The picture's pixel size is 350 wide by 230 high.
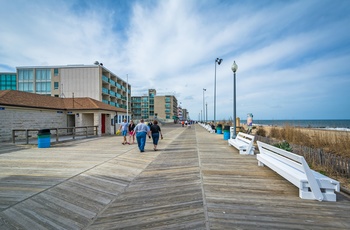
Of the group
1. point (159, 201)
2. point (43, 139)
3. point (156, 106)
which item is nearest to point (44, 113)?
point (43, 139)

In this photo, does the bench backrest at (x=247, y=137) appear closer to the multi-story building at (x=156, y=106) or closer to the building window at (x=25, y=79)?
the building window at (x=25, y=79)

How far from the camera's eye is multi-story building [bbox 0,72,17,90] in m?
47.9

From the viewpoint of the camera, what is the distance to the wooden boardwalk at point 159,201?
286cm

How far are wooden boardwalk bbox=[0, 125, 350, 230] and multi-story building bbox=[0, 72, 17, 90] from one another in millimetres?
56786

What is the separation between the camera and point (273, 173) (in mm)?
5316

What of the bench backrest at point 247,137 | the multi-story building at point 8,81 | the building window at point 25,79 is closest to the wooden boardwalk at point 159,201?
the bench backrest at point 247,137

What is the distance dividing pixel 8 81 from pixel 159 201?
6307 centimetres

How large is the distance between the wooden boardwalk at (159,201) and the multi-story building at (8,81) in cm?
5679

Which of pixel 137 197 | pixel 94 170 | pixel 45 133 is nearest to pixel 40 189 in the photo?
pixel 94 170

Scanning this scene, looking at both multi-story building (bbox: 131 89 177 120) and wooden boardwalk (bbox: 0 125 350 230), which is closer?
wooden boardwalk (bbox: 0 125 350 230)

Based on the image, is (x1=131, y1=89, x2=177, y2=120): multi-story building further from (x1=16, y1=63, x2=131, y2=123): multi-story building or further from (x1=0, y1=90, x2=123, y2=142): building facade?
(x1=0, y1=90, x2=123, y2=142): building facade

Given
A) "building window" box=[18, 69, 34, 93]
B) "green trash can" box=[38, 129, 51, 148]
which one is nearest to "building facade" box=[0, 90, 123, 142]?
"green trash can" box=[38, 129, 51, 148]

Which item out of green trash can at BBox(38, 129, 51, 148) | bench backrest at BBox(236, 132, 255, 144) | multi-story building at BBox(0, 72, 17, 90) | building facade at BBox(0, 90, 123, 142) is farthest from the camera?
multi-story building at BBox(0, 72, 17, 90)

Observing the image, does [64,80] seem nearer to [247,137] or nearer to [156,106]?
[247,137]
